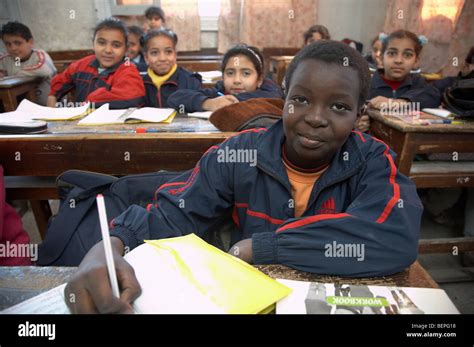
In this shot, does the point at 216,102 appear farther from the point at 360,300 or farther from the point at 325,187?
the point at 360,300

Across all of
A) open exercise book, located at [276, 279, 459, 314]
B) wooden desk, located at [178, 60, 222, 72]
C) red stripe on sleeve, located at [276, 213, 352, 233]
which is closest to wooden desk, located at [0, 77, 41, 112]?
wooden desk, located at [178, 60, 222, 72]

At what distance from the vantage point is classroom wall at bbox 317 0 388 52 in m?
5.14

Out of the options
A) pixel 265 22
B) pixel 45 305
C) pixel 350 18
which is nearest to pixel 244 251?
pixel 45 305

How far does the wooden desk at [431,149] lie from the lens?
1.50 meters

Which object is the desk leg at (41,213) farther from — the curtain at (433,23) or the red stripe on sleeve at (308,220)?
the curtain at (433,23)

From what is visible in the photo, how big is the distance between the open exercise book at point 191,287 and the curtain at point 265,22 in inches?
200

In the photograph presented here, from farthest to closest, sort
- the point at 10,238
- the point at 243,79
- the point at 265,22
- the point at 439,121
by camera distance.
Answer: the point at 265,22 < the point at 243,79 < the point at 439,121 < the point at 10,238

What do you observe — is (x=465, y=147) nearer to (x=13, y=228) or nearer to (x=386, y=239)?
(x=386, y=239)

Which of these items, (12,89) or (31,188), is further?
(12,89)

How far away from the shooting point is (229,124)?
1410mm

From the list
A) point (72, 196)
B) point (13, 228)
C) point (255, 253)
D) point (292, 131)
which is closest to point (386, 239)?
point (255, 253)

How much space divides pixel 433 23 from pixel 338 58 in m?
4.14

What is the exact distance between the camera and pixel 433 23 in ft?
13.5
